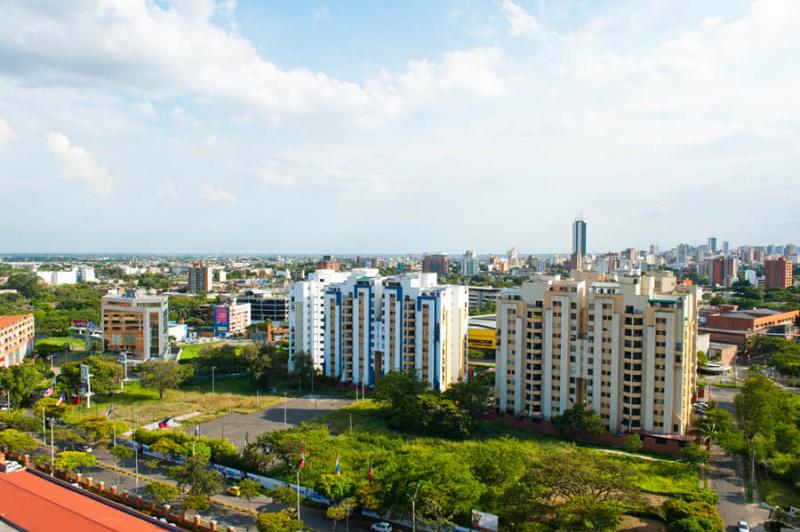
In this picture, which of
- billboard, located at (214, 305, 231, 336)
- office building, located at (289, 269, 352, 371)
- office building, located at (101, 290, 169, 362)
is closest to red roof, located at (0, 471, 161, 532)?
office building, located at (289, 269, 352, 371)

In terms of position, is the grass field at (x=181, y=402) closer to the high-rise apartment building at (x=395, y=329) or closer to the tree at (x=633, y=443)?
the high-rise apartment building at (x=395, y=329)

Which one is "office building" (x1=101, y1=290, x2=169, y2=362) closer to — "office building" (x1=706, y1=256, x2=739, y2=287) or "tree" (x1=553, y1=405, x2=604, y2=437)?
"tree" (x1=553, y1=405, x2=604, y2=437)

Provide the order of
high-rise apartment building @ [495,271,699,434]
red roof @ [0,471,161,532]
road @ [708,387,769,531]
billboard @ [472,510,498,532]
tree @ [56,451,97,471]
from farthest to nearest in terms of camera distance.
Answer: high-rise apartment building @ [495,271,699,434], tree @ [56,451,97,471], road @ [708,387,769,531], billboard @ [472,510,498,532], red roof @ [0,471,161,532]

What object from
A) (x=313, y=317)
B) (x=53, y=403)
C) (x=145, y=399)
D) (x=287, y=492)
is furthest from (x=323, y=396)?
(x=287, y=492)

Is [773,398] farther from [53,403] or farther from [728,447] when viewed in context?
[53,403]

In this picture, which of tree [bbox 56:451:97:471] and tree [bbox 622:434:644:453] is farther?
tree [bbox 622:434:644:453]

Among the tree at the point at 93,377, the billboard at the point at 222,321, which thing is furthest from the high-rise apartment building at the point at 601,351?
the billboard at the point at 222,321
